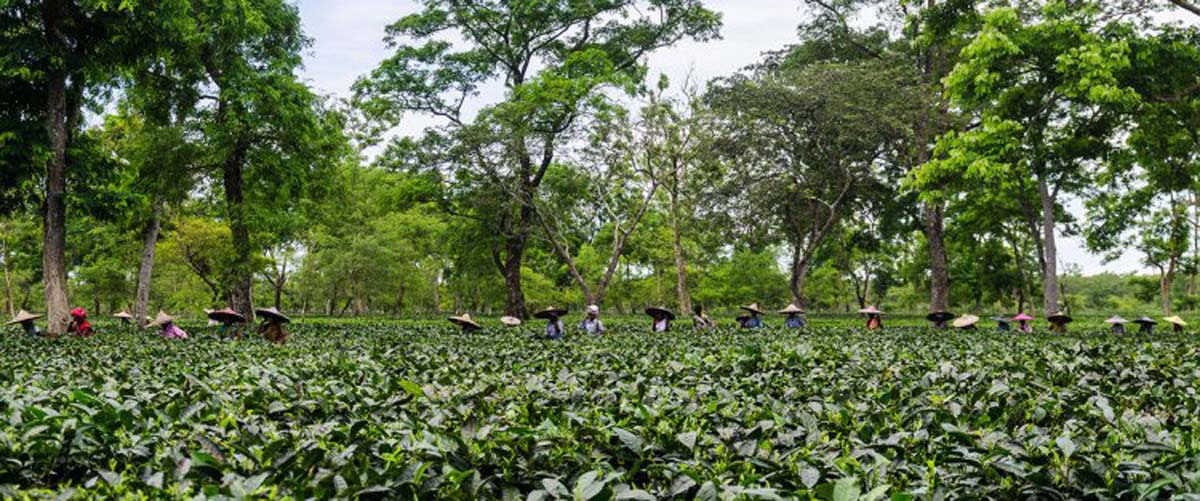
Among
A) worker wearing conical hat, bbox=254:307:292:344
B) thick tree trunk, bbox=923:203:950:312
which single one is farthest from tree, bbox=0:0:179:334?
thick tree trunk, bbox=923:203:950:312

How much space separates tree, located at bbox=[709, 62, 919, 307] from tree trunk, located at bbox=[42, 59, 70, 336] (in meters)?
17.7

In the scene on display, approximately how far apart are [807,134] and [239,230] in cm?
1845

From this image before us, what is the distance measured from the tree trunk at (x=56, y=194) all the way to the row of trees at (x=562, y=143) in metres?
0.05

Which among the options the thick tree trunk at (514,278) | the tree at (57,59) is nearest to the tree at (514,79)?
the thick tree trunk at (514,278)

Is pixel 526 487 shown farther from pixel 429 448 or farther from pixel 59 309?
pixel 59 309

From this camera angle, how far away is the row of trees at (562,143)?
14.2 m

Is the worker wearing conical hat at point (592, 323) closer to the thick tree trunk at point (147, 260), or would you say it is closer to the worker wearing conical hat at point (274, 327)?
the worker wearing conical hat at point (274, 327)

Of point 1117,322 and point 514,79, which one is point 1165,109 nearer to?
point 1117,322

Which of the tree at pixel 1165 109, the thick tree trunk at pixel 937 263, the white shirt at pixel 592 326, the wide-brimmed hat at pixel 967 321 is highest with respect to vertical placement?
the tree at pixel 1165 109

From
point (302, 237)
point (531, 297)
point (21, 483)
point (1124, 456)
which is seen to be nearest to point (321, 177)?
point (302, 237)

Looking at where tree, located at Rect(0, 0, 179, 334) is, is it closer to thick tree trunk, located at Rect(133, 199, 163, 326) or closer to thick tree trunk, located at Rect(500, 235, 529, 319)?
thick tree trunk, located at Rect(133, 199, 163, 326)

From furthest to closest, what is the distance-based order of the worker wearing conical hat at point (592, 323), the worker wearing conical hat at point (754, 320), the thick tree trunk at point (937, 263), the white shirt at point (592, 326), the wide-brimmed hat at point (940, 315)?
→ the thick tree trunk at point (937, 263)
the worker wearing conical hat at point (754, 320)
the wide-brimmed hat at point (940, 315)
the white shirt at point (592, 326)
the worker wearing conical hat at point (592, 323)

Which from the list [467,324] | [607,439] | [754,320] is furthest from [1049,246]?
[607,439]

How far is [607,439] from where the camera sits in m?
2.77
